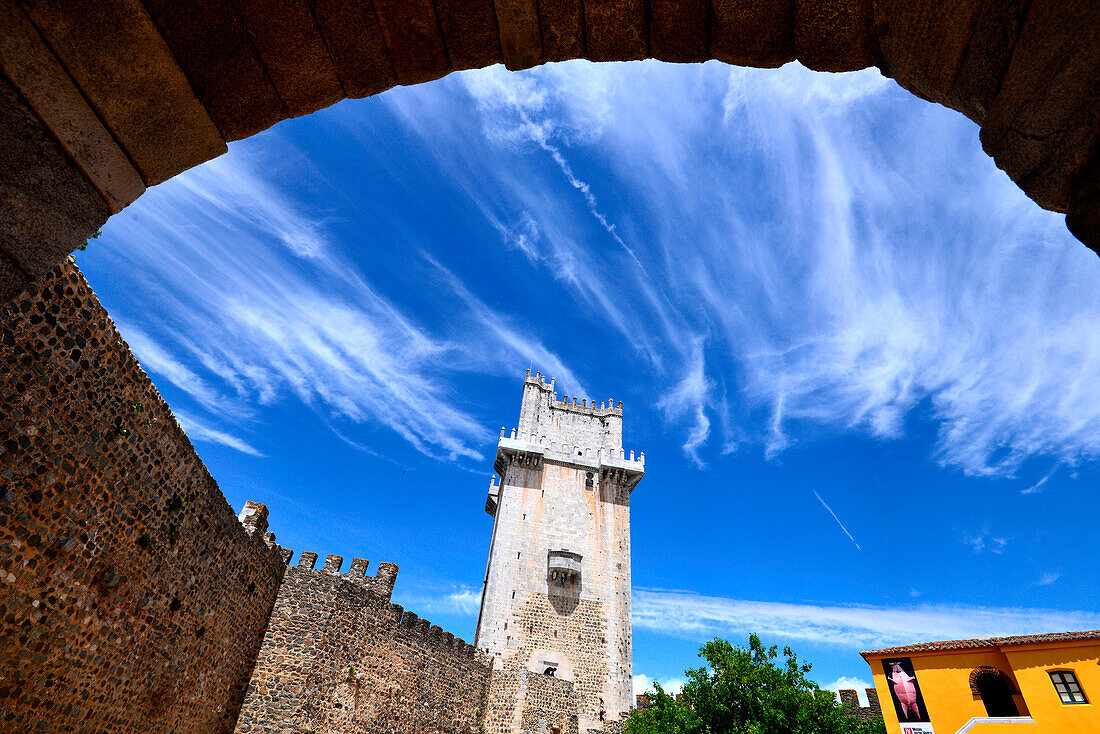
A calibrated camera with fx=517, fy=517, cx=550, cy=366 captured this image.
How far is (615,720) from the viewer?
22.8m

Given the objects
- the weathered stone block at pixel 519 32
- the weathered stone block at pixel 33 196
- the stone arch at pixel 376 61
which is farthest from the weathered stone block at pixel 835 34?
the weathered stone block at pixel 33 196

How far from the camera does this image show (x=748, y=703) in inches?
674

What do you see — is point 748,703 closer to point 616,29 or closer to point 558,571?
point 558,571

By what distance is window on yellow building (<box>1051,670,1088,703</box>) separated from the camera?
51.0ft

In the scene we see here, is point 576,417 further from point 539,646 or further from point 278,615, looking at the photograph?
point 278,615

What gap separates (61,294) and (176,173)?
179 inches

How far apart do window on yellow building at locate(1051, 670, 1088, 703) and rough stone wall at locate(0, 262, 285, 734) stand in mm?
23160

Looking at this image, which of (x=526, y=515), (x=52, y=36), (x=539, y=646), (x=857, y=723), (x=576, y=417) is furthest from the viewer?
(x=576, y=417)

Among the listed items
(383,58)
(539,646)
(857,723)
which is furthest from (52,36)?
(539,646)

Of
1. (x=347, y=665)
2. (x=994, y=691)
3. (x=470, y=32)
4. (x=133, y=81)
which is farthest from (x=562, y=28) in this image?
(x=994, y=691)

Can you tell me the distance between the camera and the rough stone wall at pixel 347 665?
1140 cm

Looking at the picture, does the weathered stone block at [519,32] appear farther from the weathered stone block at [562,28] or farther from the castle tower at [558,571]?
the castle tower at [558,571]

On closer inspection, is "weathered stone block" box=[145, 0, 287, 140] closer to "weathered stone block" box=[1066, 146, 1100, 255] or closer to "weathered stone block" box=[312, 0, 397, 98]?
"weathered stone block" box=[312, 0, 397, 98]

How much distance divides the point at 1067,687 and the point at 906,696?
443 cm
